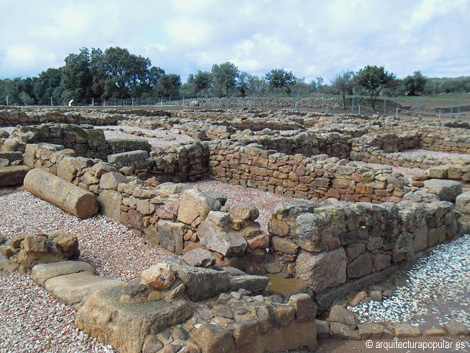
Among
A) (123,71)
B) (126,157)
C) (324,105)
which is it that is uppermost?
(123,71)

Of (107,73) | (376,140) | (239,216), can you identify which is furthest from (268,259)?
(107,73)

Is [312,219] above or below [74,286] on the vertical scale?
above

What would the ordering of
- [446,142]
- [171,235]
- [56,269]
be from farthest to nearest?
[446,142]
[171,235]
[56,269]

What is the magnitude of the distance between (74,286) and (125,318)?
4.21ft

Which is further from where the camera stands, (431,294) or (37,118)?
(37,118)

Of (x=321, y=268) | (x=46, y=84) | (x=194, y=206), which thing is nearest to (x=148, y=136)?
(x=194, y=206)

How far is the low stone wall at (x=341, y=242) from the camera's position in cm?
474

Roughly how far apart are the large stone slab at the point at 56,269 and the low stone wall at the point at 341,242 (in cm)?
253

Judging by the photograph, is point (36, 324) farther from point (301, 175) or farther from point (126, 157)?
point (301, 175)

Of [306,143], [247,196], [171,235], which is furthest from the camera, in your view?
[306,143]

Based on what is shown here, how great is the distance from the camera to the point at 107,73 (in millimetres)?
54500

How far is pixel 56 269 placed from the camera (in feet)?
14.7

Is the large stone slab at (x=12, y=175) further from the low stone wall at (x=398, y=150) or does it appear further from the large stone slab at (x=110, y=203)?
the low stone wall at (x=398, y=150)

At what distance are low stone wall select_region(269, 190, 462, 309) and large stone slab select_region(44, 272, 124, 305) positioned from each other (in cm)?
227
